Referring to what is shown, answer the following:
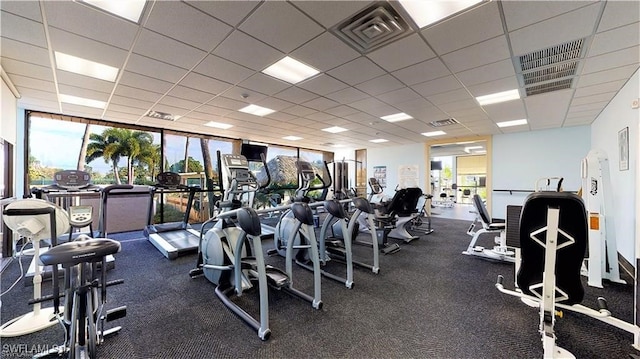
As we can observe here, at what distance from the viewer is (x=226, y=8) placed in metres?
2.07

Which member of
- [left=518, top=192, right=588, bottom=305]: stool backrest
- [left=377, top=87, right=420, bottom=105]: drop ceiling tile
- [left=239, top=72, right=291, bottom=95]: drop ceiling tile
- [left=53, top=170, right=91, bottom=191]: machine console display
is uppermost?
[left=239, top=72, right=291, bottom=95]: drop ceiling tile

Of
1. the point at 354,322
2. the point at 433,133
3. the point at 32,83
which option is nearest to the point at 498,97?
the point at 433,133

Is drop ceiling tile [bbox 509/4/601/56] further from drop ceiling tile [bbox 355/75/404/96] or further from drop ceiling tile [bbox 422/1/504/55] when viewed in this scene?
drop ceiling tile [bbox 355/75/404/96]

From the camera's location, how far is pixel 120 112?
5105 mm

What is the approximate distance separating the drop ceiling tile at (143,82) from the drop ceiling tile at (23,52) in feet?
2.40

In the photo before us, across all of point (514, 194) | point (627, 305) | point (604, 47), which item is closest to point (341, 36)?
point (604, 47)

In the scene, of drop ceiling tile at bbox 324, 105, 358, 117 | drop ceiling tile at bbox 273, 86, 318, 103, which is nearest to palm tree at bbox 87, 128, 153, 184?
drop ceiling tile at bbox 273, 86, 318, 103

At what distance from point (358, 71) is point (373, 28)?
92 cm

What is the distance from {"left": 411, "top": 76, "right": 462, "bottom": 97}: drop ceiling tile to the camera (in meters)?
3.50

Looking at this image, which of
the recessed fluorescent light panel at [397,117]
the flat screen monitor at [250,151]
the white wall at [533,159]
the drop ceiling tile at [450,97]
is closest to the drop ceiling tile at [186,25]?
the drop ceiling tile at [450,97]

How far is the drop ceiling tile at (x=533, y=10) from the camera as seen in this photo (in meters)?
1.97

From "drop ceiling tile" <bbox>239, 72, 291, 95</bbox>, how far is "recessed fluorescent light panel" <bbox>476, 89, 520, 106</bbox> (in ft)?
11.0

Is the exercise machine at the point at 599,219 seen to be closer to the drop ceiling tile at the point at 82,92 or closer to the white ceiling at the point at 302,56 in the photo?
the white ceiling at the point at 302,56

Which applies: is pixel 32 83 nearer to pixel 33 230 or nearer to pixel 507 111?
pixel 33 230
